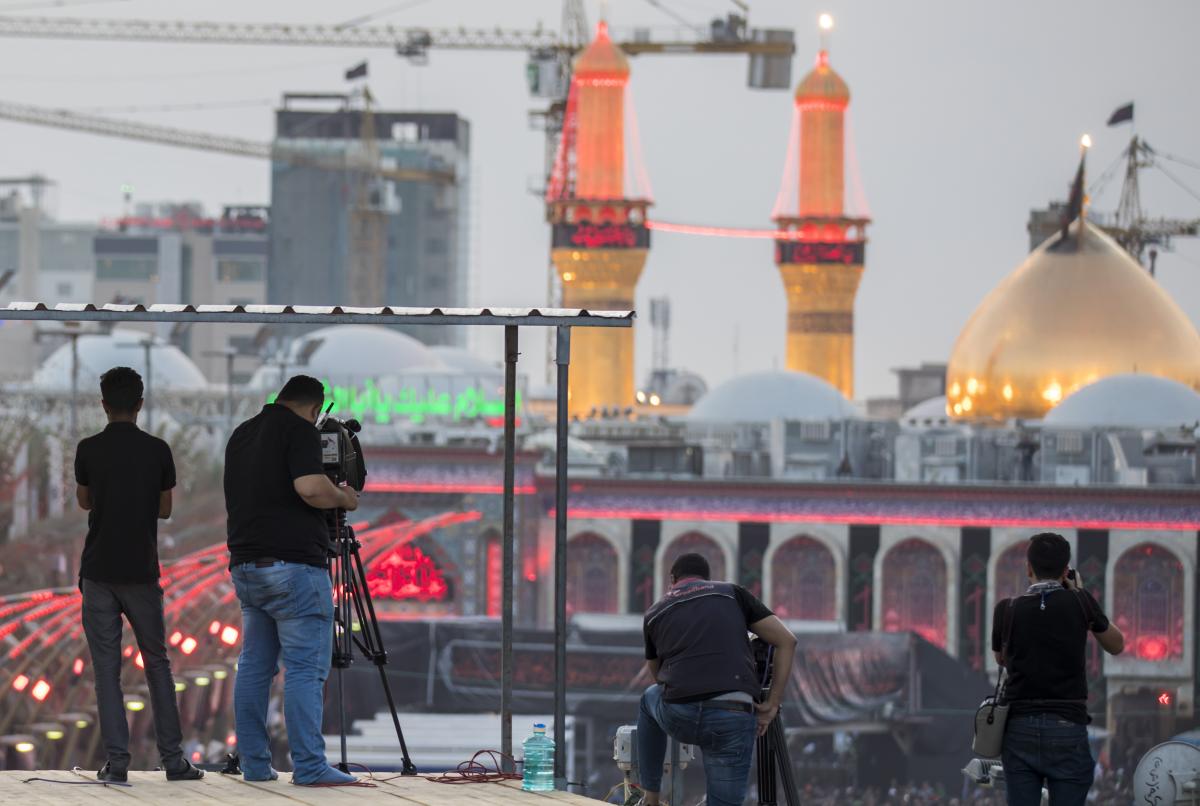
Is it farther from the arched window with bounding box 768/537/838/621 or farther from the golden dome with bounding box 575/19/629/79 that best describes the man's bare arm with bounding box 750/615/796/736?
the golden dome with bounding box 575/19/629/79

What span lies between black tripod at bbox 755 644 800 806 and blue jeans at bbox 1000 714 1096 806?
3.32 feet

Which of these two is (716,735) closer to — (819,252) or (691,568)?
(691,568)

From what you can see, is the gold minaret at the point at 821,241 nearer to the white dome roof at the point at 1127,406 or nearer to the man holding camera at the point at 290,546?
the white dome roof at the point at 1127,406

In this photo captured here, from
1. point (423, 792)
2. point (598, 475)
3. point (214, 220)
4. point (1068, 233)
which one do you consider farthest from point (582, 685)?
point (214, 220)

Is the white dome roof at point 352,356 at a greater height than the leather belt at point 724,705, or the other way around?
the white dome roof at point 352,356

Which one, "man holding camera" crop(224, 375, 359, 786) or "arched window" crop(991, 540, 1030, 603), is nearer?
"man holding camera" crop(224, 375, 359, 786)

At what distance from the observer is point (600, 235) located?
Answer: 67.6m

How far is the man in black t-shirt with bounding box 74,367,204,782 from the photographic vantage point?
11820 mm

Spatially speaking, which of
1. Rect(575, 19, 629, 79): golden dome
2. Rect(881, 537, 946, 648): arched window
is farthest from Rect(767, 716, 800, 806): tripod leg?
→ Rect(575, 19, 629, 79): golden dome

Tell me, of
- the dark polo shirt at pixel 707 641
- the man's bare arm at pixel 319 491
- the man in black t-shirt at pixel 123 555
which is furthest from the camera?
the man in black t-shirt at pixel 123 555

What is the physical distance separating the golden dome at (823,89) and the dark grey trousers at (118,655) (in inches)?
2440

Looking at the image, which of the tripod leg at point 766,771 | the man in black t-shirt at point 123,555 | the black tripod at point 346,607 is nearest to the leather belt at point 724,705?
the tripod leg at point 766,771

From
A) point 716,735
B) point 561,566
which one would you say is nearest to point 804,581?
point 561,566

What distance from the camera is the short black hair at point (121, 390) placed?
38.5 ft
